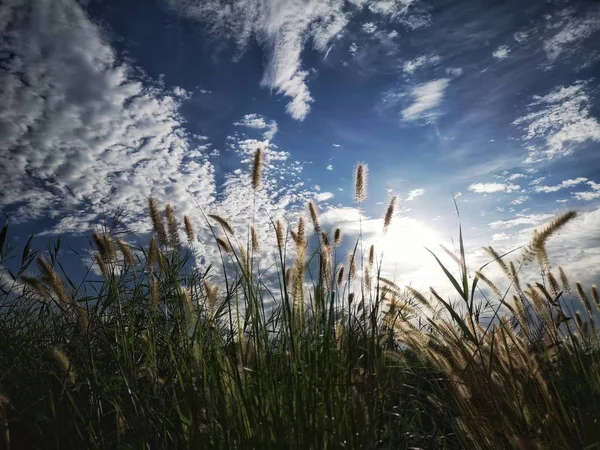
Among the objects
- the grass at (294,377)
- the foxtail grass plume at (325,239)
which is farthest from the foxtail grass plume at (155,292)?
the foxtail grass plume at (325,239)

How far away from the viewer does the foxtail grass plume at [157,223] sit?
10.3 feet

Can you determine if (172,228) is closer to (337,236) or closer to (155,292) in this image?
(155,292)

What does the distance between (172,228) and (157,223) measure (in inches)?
5.0

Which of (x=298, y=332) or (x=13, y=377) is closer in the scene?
(x=298, y=332)

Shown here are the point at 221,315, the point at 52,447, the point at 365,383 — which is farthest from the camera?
the point at 221,315

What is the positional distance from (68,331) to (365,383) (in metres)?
2.93

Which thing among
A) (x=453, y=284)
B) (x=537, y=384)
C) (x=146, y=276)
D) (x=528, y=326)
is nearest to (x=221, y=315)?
(x=146, y=276)

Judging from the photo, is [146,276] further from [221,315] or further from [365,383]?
[365,383]

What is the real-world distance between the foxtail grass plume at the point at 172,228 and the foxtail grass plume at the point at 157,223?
4cm

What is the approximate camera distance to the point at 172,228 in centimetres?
321

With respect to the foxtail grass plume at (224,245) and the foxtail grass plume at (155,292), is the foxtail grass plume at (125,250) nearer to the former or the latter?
the foxtail grass plume at (155,292)

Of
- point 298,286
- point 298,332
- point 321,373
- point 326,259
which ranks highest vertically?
point 326,259

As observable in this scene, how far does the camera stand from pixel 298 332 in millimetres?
2512

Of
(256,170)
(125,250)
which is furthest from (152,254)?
(256,170)
